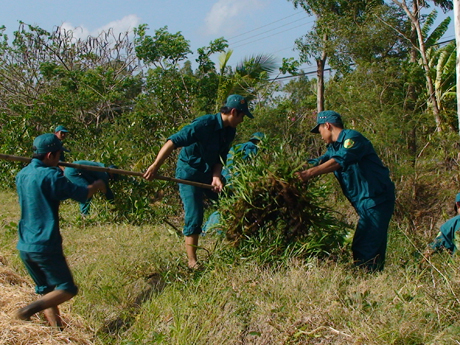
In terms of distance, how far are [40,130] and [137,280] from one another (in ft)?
33.1

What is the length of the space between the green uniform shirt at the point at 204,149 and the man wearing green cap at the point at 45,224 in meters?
1.65

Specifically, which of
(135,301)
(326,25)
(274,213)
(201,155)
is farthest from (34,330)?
(326,25)

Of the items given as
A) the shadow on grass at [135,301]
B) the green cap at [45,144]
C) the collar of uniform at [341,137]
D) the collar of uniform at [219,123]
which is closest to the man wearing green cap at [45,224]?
the green cap at [45,144]

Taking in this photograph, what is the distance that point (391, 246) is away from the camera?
6730 mm

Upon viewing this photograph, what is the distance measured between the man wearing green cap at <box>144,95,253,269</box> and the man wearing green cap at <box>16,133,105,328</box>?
4.80 ft

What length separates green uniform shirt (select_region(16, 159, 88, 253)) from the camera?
13.2 ft

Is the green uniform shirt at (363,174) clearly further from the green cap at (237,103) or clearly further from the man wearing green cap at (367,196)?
the green cap at (237,103)

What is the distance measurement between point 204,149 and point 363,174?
177 cm

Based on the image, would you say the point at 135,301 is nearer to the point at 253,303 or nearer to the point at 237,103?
the point at 253,303

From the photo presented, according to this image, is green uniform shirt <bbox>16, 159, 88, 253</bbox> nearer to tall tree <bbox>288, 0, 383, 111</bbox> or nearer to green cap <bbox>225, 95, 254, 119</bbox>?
green cap <bbox>225, 95, 254, 119</bbox>

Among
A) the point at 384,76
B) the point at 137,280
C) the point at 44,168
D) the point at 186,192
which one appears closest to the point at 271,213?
the point at 186,192

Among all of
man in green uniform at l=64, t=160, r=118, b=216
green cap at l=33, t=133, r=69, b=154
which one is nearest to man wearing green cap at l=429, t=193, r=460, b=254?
green cap at l=33, t=133, r=69, b=154

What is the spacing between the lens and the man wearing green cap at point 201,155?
214 inches

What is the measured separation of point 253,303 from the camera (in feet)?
13.3
